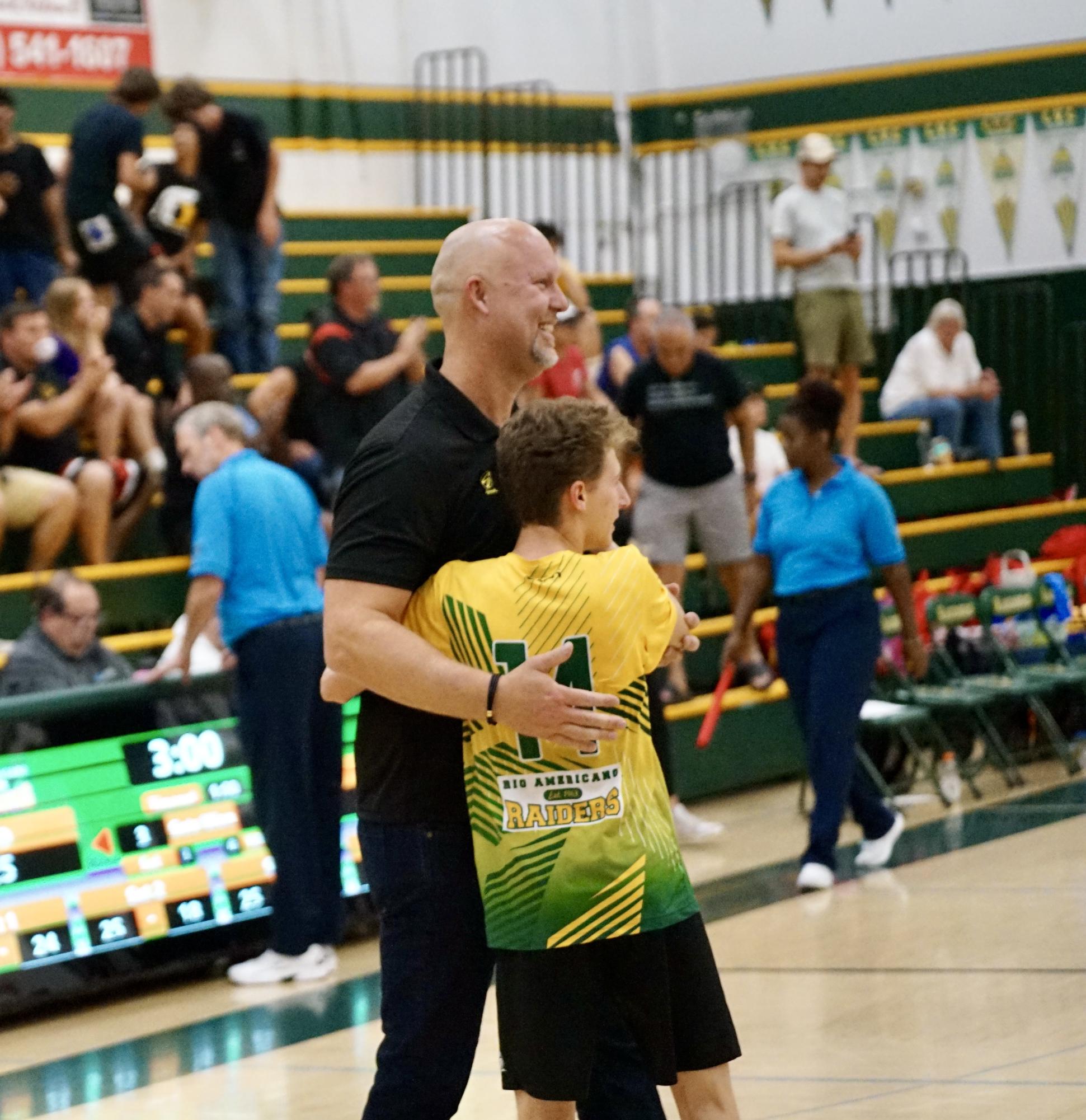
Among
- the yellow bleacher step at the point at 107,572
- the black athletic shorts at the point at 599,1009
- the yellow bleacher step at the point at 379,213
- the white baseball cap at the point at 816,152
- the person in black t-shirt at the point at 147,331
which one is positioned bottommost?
the black athletic shorts at the point at 599,1009

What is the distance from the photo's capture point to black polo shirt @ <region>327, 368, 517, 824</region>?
3375mm

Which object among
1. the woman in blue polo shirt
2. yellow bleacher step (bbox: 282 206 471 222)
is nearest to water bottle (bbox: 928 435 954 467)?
yellow bleacher step (bbox: 282 206 471 222)

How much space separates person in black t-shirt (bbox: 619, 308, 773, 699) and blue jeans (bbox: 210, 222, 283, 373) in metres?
2.12

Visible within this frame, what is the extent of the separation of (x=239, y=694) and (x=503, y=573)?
372 centimetres

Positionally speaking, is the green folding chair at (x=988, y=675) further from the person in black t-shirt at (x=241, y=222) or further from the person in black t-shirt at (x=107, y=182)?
the person in black t-shirt at (x=107, y=182)

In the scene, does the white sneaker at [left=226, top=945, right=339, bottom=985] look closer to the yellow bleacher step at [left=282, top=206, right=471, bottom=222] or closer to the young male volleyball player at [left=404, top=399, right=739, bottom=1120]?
the young male volleyball player at [left=404, top=399, right=739, bottom=1120]

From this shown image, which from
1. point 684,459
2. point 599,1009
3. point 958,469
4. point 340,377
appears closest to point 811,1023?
point 599,1009

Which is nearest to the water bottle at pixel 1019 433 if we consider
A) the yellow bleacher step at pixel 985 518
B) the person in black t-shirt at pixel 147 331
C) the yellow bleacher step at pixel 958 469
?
the yellow bleacher step at pixel 958 469

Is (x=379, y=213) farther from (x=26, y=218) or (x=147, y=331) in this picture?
(x=26, y=218)

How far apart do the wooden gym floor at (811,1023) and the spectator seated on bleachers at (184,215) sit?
14.0 feet

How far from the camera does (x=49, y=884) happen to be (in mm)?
6777

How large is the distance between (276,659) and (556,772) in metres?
3.61

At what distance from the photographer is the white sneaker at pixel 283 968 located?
22.6ft

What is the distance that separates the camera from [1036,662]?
11.0 m
